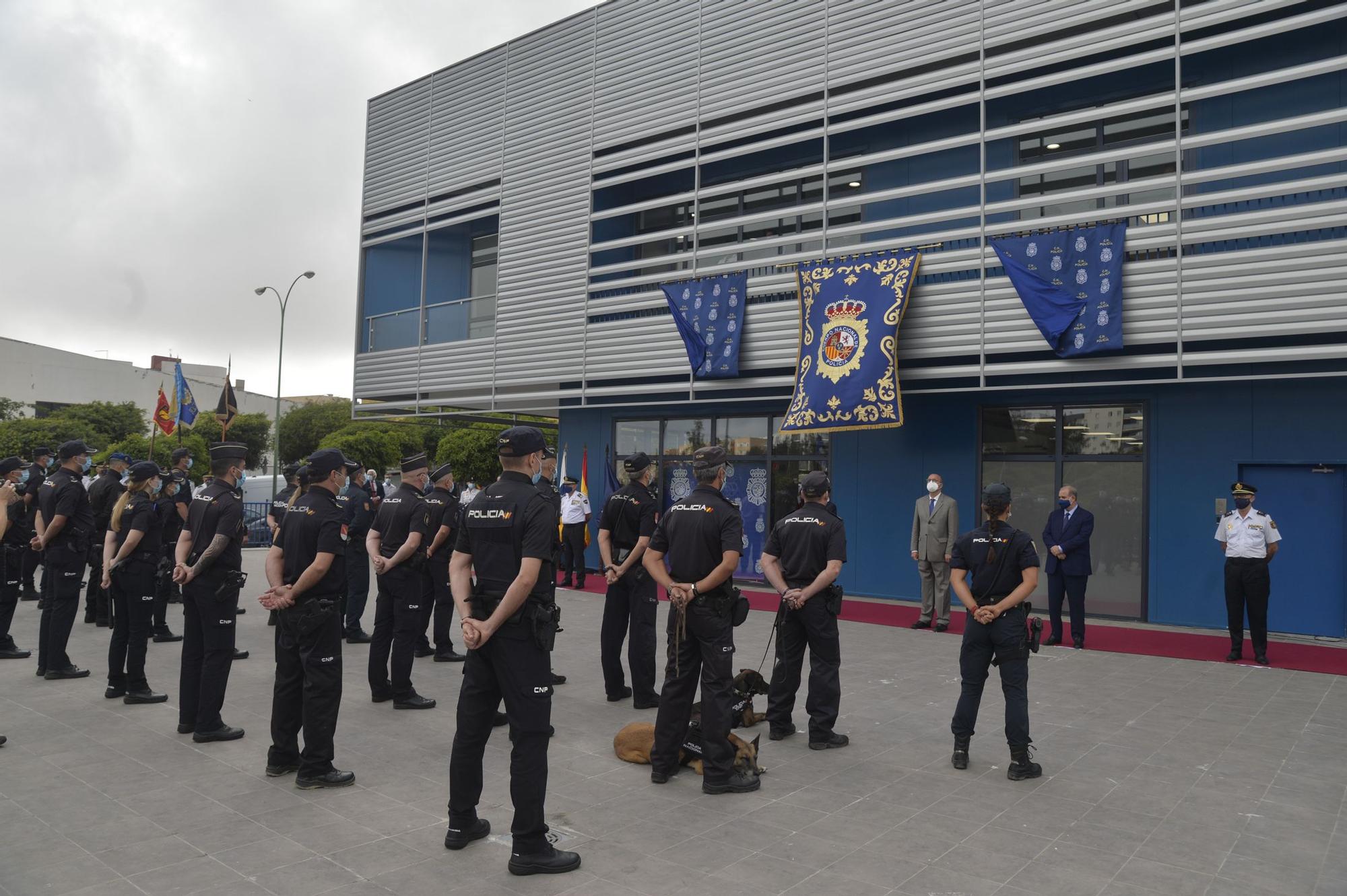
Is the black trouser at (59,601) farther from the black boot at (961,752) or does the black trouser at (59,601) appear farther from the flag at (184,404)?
the flag at (184,404)

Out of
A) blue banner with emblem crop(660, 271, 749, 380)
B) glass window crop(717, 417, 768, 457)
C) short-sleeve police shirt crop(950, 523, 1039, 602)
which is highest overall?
blue banner with emblem crop(660, 271, 749, 380)

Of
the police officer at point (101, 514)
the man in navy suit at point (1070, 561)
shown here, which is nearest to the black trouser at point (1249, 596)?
the man in navy suit at point (1070, 561)

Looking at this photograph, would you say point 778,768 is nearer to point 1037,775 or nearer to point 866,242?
point 1037,775

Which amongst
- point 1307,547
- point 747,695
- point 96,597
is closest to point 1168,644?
point 1307,547

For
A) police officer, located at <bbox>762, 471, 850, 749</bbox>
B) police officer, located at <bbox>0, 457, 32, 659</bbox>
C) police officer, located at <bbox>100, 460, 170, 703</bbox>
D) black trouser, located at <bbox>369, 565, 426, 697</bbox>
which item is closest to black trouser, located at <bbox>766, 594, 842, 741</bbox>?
police officer, located at <bbox>762, 471, 850, 749</bbox>

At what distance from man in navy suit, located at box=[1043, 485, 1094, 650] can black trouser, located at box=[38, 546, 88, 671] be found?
10.4 meters

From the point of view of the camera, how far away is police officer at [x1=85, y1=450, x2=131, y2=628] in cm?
916

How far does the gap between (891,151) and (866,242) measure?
1404 mm

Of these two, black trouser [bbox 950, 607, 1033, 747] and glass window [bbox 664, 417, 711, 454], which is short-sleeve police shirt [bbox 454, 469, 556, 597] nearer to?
black trouser [bbox 950, 607, 1033, 747]

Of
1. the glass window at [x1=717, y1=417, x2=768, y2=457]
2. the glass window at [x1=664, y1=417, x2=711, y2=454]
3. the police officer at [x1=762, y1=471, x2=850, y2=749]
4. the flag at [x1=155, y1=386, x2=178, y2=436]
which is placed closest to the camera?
the police officer at [x1=762, y1=471, x2=850, y2=749]

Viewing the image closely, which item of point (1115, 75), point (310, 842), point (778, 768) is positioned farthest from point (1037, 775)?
point (1115, 75)

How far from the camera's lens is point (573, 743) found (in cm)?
642

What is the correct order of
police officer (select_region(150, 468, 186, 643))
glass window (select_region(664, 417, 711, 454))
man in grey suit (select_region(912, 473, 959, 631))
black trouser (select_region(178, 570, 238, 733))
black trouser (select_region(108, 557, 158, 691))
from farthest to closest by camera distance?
1. glass window (select_region(664, 417, 711, 454))
2. man in grey suit (select_region(912, 473, 959, 631))
3. police officer (select_region(150, 468, 186, 643))
4. black trouser (select_region(108, 557, 158, 691))
5. black trouser (select_region(178, 570, 238, 733))

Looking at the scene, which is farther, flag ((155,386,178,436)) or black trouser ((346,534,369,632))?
flag ((155,386,178,436))
